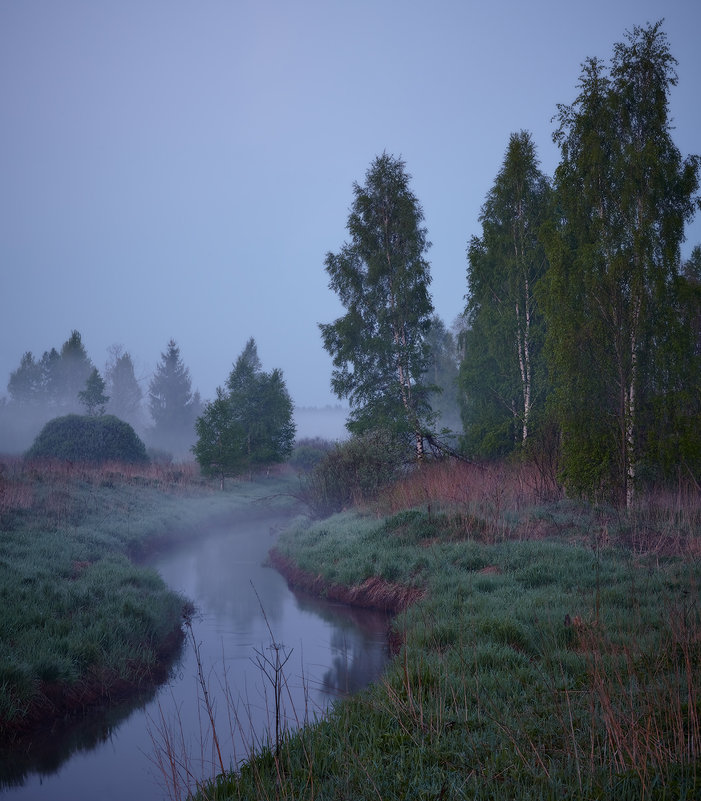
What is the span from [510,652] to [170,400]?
52627mm

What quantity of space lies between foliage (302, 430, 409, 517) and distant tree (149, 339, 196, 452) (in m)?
38.1

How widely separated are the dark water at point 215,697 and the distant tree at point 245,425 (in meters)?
11.9

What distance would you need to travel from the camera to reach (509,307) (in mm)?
18984

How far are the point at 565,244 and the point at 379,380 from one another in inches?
325

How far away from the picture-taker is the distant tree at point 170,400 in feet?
180

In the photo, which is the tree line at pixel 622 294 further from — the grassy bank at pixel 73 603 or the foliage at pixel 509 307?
the grassy bank at pixel 73 603

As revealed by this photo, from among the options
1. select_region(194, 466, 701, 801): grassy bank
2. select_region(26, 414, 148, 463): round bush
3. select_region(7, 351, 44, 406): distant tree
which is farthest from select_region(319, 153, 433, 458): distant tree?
select_region(7, 351, 44, 406): distant tree

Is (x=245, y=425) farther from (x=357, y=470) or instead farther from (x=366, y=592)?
(x=366, y=592)

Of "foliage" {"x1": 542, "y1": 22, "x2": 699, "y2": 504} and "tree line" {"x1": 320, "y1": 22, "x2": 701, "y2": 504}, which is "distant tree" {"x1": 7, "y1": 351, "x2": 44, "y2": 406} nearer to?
"tree line" {"x1": 320, "y1": 22, "x2": 701, "y2": 504}

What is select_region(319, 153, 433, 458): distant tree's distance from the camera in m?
19.9

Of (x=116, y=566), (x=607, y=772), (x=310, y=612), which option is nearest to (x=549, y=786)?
(x=607, y=772)

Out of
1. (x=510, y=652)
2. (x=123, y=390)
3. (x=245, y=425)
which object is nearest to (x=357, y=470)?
(x=510, y=652)

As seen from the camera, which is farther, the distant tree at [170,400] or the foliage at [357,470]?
the distant tree at [170,400]

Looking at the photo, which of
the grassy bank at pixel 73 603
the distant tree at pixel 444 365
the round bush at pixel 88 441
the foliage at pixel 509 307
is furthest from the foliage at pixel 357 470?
the distant tree at pixel 444 365
